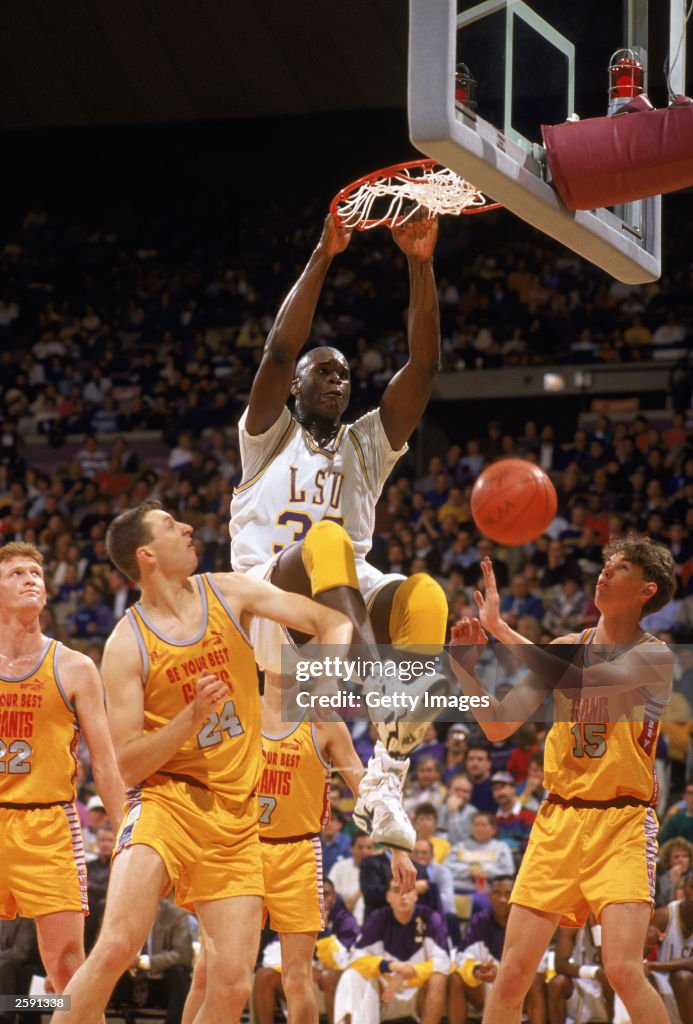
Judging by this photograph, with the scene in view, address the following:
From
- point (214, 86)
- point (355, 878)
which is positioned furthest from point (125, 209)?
point (355, 878)

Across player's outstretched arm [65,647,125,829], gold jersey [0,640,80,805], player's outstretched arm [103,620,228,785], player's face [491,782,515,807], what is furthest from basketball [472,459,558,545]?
player's face [491,782,515,807]

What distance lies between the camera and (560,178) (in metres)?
5.10

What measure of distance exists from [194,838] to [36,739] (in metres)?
1.32

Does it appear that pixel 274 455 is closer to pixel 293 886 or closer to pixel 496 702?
pixel 496 702

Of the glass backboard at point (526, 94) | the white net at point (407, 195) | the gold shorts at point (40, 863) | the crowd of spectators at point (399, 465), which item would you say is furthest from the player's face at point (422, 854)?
the white net at point (407, 195)

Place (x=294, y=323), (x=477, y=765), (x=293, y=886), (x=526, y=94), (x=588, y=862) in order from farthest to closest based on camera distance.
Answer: (x=477, y=765)
(x=293, y=886)
(x=294, y=323)
(x=588, y=862)
(x=526, y=94)

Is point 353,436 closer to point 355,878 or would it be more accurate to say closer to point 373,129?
point 355,878

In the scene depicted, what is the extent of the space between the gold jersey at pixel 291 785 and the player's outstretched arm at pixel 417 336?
1.62 metres

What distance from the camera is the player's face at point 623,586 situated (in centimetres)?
572

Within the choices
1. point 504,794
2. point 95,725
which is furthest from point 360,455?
point 504,794

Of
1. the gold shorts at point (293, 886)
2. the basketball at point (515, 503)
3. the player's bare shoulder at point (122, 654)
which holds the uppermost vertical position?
the basketball at point (515, 503)

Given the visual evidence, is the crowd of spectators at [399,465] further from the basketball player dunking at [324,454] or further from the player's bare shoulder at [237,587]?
the player's bare shoulder at [237,587]

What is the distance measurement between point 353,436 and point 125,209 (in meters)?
15.9

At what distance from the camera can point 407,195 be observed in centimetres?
559
